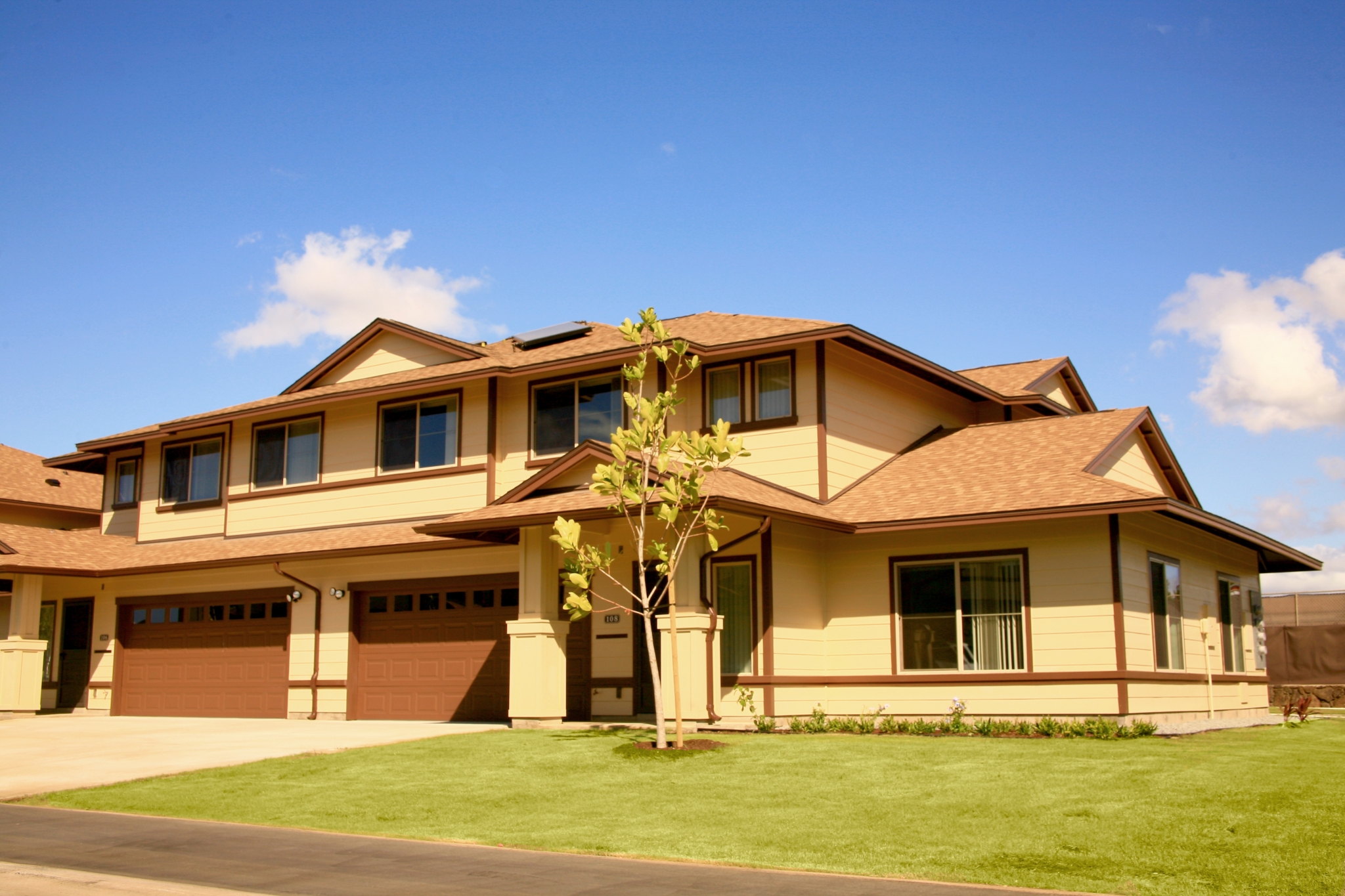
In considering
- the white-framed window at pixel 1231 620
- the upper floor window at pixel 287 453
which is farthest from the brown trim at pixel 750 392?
the white-framed window at pixel 1231 620

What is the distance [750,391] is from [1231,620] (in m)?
10.5

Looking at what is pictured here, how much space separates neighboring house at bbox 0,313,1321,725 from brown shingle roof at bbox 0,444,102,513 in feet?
12.4

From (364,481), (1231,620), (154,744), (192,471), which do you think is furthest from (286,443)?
(1231,620)

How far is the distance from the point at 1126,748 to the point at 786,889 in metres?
8.58

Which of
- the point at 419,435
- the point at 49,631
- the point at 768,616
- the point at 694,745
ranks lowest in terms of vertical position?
the point at 694,745

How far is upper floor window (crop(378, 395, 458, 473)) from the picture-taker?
23.9 m

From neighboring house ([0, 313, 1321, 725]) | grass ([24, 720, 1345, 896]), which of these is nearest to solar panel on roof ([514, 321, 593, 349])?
neighboring house ([0, 313, 1321, 725])

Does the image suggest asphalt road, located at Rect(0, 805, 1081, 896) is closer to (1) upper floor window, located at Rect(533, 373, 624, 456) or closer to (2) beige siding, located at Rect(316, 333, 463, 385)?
(1) upper floor window, located at Rect(533, 373, 624, 456)

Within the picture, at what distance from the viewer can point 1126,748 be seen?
51.4 ft

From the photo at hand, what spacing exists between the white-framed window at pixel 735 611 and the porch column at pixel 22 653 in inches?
590

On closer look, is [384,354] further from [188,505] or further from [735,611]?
[735,611]

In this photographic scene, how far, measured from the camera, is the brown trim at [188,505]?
27.2m

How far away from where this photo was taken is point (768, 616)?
63.0 feet

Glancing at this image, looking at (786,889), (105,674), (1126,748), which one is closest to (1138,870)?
(786,889)
